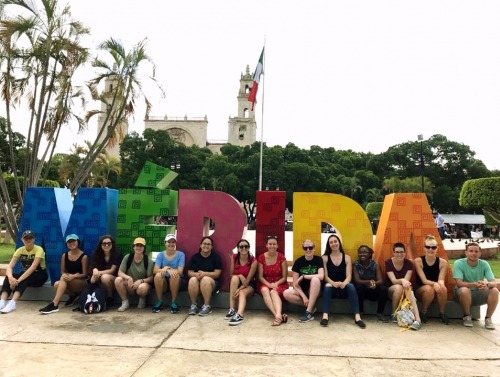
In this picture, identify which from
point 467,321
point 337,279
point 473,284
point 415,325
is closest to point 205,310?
point 337,279

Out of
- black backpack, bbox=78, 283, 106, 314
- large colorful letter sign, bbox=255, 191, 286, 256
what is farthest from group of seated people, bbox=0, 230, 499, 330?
large colorful letter sign, bbox=255, 191, 286, 256

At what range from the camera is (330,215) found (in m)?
6.49

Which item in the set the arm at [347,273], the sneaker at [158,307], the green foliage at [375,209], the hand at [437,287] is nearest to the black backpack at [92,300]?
the sneaker at [158,307]

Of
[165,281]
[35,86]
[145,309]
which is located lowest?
[145,309]

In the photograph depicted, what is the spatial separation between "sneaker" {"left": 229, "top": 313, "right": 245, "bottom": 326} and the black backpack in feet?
6.53

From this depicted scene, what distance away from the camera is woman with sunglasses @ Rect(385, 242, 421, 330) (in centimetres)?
549

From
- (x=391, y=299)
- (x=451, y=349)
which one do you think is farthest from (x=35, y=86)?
(x=451, y=349)

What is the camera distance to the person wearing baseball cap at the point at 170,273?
5.93m

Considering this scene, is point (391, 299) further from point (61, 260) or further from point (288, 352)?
point (61, 260)

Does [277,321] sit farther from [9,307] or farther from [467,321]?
[9,307]

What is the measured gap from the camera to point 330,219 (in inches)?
254

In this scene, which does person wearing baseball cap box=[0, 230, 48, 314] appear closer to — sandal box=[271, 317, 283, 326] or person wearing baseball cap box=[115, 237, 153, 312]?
person wearing baseball cap box=[115, 237, 153, 312]

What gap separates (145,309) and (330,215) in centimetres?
330

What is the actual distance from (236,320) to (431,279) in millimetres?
2882
